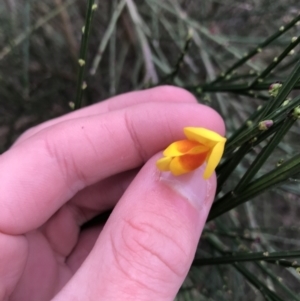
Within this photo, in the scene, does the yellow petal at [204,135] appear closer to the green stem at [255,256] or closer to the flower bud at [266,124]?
the flower bud at [266,124]

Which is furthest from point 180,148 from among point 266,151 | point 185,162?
point 266,151

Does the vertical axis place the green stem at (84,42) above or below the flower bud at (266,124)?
above

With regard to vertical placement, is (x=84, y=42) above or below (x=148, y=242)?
above

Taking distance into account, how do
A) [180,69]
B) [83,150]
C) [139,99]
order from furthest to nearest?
[180,69] → [139,99] → [83,150]

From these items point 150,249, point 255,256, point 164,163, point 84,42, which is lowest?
point 255,256

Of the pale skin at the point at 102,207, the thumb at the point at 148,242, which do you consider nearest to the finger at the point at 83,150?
the pale skin at the point at 102,207

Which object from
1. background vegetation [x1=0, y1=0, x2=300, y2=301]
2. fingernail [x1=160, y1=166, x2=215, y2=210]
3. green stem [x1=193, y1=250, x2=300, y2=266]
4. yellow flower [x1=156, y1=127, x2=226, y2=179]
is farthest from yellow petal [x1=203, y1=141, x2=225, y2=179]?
background vegetation [x1=0, y1=0, x2=300, y2=301]

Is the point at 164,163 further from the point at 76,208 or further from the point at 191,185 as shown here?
the point at 76,208

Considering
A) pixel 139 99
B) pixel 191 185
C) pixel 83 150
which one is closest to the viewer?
pixel 191 185
